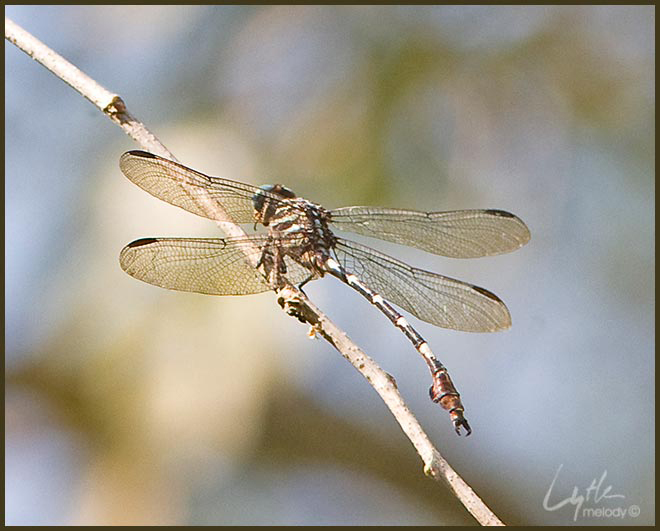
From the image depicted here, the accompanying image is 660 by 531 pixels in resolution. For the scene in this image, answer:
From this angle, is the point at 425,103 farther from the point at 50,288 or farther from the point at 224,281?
the point at 224,281

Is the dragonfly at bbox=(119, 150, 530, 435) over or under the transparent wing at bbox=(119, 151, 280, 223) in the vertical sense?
under

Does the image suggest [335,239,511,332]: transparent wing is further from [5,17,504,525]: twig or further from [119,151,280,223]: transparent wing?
[5,17,504,525]: twig

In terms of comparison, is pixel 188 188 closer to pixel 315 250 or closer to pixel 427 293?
pixel 315 250

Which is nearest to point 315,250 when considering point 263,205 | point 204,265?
point 263,205

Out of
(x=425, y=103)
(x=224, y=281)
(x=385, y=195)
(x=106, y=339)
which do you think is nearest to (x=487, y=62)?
(x=425, y=103)
